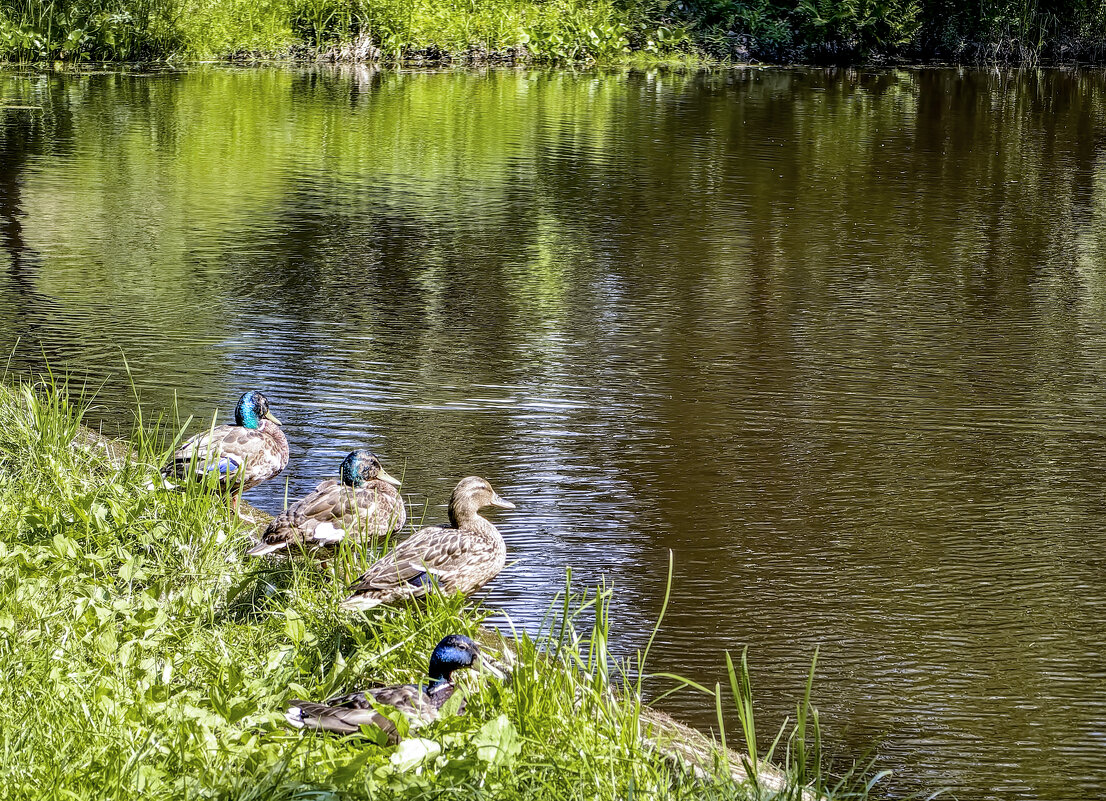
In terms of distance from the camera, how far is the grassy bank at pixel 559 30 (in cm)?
2197

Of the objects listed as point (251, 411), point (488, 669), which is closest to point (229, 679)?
point (488, 669)

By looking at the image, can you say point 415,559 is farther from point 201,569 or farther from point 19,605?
point 19,605

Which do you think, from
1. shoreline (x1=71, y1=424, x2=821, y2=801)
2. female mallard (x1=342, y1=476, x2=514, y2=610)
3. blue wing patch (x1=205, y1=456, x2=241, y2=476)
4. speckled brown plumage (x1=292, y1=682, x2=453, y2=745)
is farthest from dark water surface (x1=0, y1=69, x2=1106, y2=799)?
A: speckled brown plumage (x1=292, y1=682, x2=453, y2=745)

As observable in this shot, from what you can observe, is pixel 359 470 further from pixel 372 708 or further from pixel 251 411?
pixel 372 708

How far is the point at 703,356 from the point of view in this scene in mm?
7363

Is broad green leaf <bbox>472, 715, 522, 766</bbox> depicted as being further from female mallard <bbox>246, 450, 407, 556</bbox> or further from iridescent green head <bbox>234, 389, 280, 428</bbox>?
iridescent green head <bbox>234, 389, 280, 428</bbox>

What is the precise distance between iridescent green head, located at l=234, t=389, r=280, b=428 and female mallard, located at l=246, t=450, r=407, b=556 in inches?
39.7

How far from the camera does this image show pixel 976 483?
5613mm

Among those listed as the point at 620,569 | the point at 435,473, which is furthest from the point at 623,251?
the point at 620,569

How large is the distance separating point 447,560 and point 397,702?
1.10 m

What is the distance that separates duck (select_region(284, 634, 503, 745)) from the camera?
3.07m

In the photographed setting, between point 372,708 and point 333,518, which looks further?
point 333,518

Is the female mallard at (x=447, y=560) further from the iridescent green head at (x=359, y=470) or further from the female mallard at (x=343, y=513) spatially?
the iridescent green head at (x=359, y=470)

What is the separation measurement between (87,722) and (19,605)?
0.85 m
